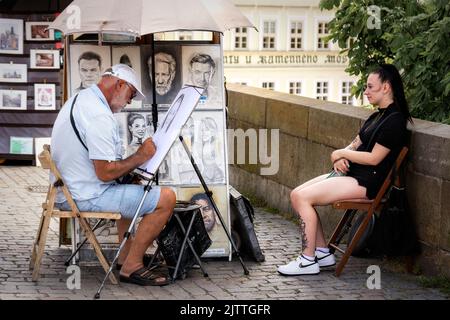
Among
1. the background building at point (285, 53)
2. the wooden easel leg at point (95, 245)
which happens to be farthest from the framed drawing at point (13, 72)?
the background building at point (285, 53)

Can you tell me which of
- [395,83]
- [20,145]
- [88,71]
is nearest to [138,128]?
[88,71]

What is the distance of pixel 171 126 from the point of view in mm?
8242

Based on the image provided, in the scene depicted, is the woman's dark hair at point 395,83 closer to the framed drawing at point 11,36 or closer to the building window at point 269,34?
the framed drawing at point 11,36

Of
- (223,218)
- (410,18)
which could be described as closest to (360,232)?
(223,218)

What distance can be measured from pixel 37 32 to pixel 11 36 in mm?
345

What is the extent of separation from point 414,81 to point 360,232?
3.09m

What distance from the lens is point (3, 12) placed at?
1498cm

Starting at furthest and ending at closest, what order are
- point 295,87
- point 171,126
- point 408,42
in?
point 295,87 → point 408,42 → point 171,126

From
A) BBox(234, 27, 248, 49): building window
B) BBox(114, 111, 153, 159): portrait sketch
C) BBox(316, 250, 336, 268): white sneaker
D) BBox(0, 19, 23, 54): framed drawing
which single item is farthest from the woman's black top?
BBox(234, 27, 248, 49): building window

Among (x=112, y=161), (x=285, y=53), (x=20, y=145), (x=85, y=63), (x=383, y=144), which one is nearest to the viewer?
(x=112, y=161)

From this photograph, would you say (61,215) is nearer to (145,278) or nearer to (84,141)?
(84,141)

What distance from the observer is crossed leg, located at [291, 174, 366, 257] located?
336 inches

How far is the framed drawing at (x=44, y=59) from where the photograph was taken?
15.0m

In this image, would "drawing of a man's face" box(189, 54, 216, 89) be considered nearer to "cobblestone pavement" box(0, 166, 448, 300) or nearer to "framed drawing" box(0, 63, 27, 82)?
"cobblestone pavement" box(0, 166, 448, 300)
